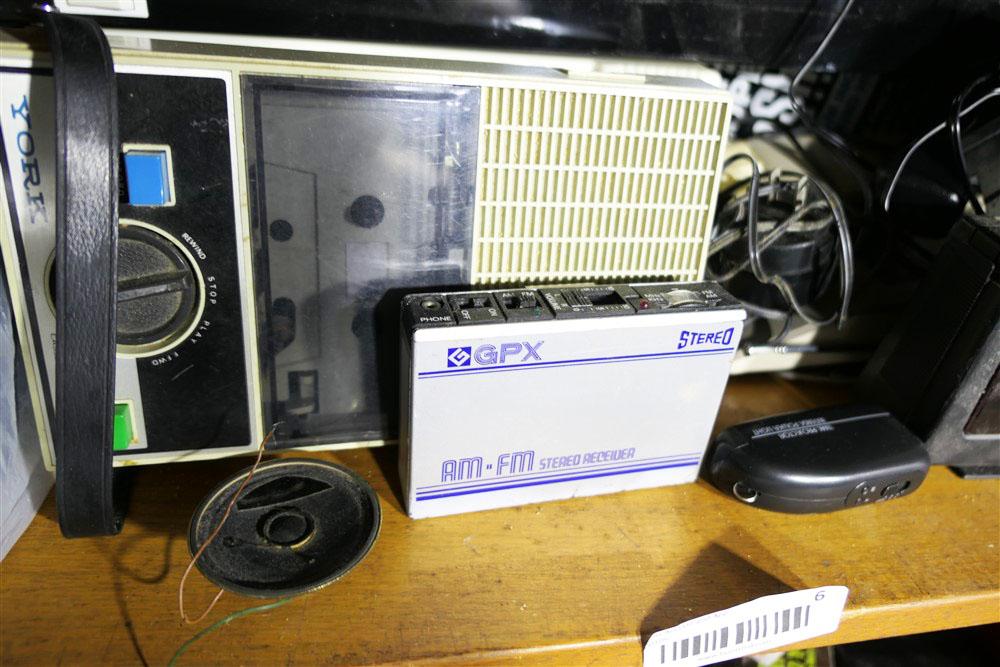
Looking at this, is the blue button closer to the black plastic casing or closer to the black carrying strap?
the black carrying strap

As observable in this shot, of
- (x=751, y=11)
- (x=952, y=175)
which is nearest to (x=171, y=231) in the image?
(x=751, y=11)

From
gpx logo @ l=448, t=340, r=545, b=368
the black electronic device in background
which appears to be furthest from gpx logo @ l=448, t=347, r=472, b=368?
the black electronic device in background

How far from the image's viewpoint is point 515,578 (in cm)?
54

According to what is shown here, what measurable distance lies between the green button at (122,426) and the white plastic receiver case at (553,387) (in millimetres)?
201

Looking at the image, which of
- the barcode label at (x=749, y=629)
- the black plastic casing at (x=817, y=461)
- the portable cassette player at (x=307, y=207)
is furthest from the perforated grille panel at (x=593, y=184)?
the barcode label at (x=749, y=629)

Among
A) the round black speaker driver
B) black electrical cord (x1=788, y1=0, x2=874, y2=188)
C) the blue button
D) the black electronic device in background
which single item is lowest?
the round black speaker driver

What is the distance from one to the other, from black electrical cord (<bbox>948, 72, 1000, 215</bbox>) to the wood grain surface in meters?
0.26

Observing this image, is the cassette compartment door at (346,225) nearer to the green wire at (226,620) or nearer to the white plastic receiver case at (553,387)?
the white plastic receiver case at (553,387)

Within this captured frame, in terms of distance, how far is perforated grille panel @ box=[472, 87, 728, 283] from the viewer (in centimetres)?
56

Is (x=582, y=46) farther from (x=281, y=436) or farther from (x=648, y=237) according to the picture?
(x=281, y=436)

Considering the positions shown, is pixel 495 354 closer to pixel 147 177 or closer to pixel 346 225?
pixel 346 225

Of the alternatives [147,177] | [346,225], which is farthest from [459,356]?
[147,177]

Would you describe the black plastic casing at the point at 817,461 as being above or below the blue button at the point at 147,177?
below

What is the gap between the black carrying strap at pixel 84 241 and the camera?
0.44 m
